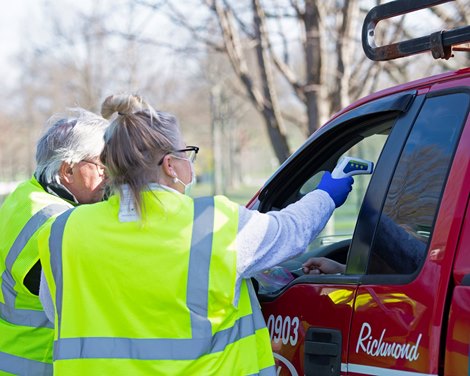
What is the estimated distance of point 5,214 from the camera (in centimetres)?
310

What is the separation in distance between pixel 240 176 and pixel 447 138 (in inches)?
2055

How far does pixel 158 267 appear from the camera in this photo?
2234mm

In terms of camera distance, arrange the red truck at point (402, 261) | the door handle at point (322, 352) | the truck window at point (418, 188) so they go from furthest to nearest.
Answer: the door handle at point (322, 352) < the truck window at point (418, 188) < the red truck at point (402, 261)

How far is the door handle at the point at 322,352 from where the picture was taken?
92.4 inches

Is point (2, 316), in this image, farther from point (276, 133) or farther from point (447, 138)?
point (276, 133)

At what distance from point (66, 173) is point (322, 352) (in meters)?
1.40

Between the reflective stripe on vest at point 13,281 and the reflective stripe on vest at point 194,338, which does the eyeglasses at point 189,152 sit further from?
the reflective stripe on vest at point 13,281

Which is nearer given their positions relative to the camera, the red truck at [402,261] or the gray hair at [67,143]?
the red truck at [402,261]

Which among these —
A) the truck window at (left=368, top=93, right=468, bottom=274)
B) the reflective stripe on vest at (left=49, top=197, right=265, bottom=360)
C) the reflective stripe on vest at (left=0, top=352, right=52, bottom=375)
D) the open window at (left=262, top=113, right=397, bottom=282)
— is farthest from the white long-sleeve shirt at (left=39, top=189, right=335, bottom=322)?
the reflective stripe on vest at (left=0, top=352, right=52, bottom=375)

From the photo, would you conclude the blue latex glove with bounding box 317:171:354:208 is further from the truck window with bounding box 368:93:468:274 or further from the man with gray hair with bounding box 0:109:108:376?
the man with gray hair with bounding box 0:109:108:376

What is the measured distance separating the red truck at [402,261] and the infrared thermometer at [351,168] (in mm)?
164

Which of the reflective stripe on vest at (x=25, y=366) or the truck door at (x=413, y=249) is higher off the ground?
the truck door at (x=413, y=249)


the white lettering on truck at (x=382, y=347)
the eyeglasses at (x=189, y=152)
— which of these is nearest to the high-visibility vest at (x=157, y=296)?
the eyeglasses at (x=189, y=152)

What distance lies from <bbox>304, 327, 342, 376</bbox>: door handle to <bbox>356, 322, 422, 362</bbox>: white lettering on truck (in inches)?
3.8
